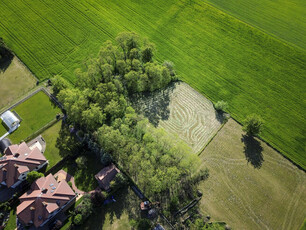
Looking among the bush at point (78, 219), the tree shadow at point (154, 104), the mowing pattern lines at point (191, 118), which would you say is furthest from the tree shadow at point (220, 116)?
the bush at point (78, 219)

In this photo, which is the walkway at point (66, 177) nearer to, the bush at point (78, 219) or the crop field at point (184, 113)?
the bush at point (78, 219)

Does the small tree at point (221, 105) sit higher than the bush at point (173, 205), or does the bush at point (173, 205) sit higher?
the small tree at point (221, 105)

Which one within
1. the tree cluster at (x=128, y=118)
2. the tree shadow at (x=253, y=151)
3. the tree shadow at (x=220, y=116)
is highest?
the tree shadow at (x=220, y=116)

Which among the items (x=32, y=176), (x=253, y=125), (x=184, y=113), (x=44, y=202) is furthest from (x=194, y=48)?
(x=44, y=202)

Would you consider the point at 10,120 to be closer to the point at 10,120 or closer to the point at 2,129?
the point at 10,120

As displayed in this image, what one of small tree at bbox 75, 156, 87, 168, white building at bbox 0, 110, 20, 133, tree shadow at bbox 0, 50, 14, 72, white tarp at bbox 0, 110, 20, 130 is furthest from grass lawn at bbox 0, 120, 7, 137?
small tree at bbox 75, 156, 87, 168
